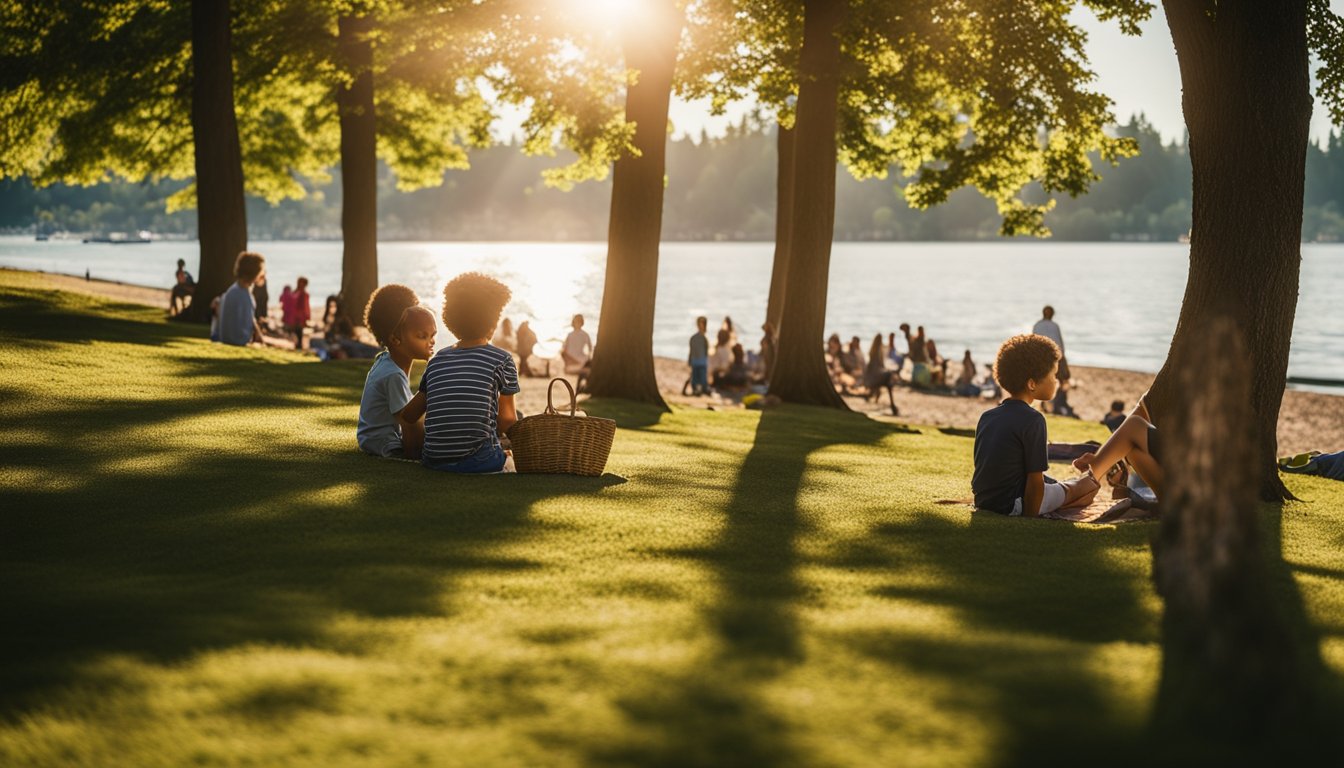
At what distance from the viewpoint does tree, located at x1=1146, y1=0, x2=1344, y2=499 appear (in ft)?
33.0

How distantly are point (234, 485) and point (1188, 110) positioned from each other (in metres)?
8.36

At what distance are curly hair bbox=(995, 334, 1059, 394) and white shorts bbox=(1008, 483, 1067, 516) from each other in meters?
0.83

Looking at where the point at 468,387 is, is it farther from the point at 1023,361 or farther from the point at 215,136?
the point at 215,136

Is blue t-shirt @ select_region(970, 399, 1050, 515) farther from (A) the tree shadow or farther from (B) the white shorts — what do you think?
(A) the tree shadow

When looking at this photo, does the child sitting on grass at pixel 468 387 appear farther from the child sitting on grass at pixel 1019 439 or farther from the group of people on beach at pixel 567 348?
the group of people on beach at pixel 567 348

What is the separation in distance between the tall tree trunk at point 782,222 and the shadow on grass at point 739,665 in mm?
18887

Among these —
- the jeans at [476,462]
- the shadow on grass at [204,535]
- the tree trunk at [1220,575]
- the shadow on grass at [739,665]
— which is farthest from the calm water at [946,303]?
the tree trunk at [1220,575]

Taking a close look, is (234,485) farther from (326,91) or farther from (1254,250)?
(326,91)

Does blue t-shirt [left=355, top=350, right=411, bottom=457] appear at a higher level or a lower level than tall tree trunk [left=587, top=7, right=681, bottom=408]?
lower

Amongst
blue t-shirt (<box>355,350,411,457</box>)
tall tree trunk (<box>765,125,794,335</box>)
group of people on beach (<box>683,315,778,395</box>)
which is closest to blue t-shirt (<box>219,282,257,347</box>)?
group of people on beach (<box>683,315,778,395</box>)

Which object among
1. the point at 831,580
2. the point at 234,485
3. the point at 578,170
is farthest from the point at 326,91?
the point at 831,580

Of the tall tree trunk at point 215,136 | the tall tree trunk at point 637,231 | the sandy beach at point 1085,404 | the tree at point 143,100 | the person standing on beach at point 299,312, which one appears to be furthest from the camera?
the person standing on beach at point 299,312

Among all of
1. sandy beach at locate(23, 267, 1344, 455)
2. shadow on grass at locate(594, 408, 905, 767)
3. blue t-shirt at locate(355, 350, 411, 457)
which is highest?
blue t-shirt at locate(355, 350, 411, 457)

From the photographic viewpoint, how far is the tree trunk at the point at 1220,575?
3.48m
